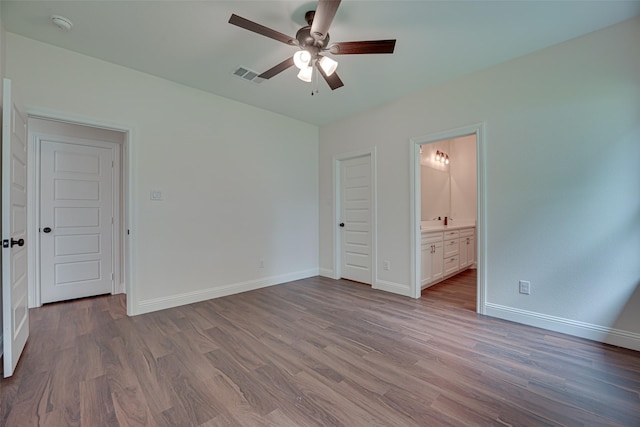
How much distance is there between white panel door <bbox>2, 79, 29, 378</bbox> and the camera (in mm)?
1829

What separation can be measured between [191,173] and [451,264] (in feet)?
13.8

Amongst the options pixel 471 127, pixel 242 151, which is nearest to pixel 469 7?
pixel 471 127

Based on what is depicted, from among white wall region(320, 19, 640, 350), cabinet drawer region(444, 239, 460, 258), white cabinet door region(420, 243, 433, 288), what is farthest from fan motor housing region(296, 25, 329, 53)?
cabinet drawer region(444, 239, 460, 258)

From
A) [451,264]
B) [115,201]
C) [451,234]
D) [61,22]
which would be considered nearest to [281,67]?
[61,22]

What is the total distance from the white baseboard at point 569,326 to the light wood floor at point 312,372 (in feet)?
0.31

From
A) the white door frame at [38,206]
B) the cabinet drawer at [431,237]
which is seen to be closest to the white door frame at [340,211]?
the cabinet drawer at [431,237]

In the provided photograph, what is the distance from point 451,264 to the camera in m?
4.52

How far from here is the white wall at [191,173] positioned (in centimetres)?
264

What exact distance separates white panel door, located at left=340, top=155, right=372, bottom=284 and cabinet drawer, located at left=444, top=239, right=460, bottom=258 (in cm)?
128

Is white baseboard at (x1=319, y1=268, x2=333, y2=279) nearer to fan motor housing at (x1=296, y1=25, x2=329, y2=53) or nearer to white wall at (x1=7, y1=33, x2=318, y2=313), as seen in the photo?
white wall at (x1=7, y1=33, x2=318, y2=313)

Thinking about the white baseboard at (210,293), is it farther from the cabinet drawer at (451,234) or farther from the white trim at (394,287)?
the cabinet drawer at (451,234)

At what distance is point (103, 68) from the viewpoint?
9.16 ft

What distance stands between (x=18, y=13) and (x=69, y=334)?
2.72 m

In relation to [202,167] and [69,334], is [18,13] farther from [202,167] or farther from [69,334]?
[69,334]
